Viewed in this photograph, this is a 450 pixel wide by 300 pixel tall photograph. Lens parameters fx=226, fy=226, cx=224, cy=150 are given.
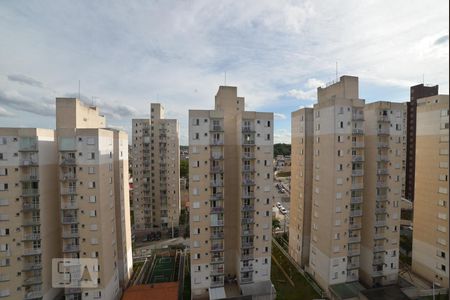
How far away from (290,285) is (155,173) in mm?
44919

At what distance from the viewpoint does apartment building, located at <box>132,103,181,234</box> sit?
6519 cm

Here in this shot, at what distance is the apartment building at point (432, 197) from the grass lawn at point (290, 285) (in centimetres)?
1965

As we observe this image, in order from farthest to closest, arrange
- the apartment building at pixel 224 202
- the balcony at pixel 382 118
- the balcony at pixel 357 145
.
A: 1. the balcony at pixel 382 118
2. the balcony at pixel 357 145
3. the apartment building at pixel 224 202

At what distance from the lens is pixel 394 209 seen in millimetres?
37406

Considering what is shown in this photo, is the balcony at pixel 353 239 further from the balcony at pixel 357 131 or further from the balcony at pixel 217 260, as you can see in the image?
the balcony at pixel 217 260

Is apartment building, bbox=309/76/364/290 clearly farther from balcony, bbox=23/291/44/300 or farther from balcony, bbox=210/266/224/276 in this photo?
balcony, bbox=23/291/44/300

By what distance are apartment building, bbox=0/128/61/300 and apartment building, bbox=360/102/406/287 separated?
45549 millimetres

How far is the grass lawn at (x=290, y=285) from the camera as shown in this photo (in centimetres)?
3500

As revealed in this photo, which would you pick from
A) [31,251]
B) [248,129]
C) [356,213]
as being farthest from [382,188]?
[31,251]

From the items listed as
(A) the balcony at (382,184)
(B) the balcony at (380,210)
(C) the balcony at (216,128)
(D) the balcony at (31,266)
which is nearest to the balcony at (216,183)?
(C) the balcony at (216,128)

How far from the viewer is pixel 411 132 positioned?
7475 cm

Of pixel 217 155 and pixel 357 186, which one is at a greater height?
pixel 217 155

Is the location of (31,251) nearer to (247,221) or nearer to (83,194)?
(83,194)

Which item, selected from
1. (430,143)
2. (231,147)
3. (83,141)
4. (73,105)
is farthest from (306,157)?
(73,105)
